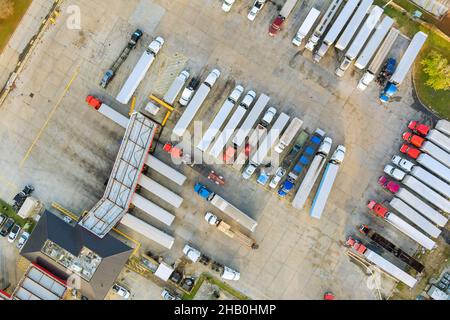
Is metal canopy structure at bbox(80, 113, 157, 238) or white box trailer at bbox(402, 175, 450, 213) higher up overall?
white box trailer at bbox(402, 175, 450, 213)

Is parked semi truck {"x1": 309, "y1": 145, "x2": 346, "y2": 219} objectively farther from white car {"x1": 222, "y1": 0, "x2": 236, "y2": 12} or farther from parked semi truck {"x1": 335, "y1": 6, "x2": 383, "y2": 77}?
white car {"x1": 222, "y1": 0, "x2": 236, "y2": 12}

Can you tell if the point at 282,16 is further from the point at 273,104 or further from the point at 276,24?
the point at 273,104

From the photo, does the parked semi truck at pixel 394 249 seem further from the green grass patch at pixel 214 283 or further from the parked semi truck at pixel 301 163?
the green grass patch at pixel 214 283

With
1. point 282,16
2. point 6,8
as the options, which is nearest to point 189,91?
point 282,16

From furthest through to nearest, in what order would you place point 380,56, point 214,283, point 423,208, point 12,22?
point 12,22 → point 214,283 → point 380,56 → point 423,208

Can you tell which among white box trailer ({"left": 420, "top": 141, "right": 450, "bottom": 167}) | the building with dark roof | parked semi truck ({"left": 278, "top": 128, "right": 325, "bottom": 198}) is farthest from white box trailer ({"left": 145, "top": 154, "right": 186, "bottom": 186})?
white box trailer ({"left": 420, "top": 141, "right": 450, "bottom": 167})
